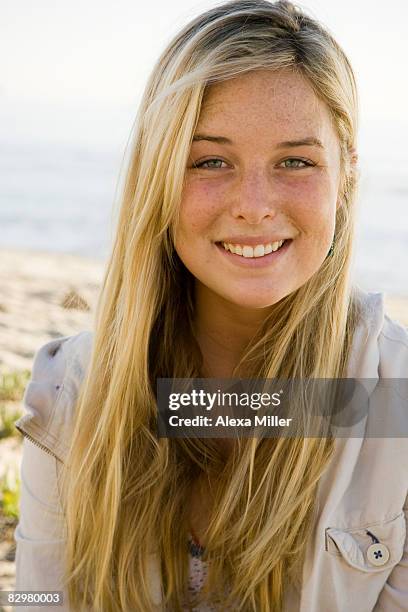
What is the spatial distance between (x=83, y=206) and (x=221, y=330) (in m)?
15.7

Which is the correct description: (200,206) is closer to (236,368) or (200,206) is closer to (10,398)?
(236,368)

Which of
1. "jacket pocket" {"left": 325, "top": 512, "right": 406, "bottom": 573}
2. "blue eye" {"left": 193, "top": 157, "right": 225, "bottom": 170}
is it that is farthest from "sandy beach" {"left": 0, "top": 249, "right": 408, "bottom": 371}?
"jacket pocket" {"left": 325, "top": 512, "right": 406, "bottom": 573}

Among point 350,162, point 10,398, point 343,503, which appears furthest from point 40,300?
point 343,503

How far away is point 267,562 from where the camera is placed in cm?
252

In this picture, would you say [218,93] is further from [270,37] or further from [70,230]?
[70,230]

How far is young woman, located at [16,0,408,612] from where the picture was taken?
238 cm

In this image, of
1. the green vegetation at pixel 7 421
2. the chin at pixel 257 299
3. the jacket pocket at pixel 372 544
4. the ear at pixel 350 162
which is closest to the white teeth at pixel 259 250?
the chin at pixel 257 299

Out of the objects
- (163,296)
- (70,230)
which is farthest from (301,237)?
(70,230)

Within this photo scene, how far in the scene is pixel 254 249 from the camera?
8.06 ft

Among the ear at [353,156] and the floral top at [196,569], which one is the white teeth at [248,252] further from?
the floral top at [196,569]

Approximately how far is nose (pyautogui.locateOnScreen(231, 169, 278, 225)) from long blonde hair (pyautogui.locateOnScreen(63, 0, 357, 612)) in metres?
0.19

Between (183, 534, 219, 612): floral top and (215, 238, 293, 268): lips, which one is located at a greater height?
(215, 238, 293, 268): lips

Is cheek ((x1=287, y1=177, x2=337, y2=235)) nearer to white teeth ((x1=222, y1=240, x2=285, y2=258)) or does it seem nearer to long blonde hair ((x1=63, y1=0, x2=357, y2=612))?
white teeth ((x1=222, y1=240, x2=285, y2=258))

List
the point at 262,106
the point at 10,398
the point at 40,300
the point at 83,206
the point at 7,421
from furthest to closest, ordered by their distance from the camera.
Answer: the point at 83,206, the point at 40,300, the point at 10,398, the point at 7,421, the point at 262,106
